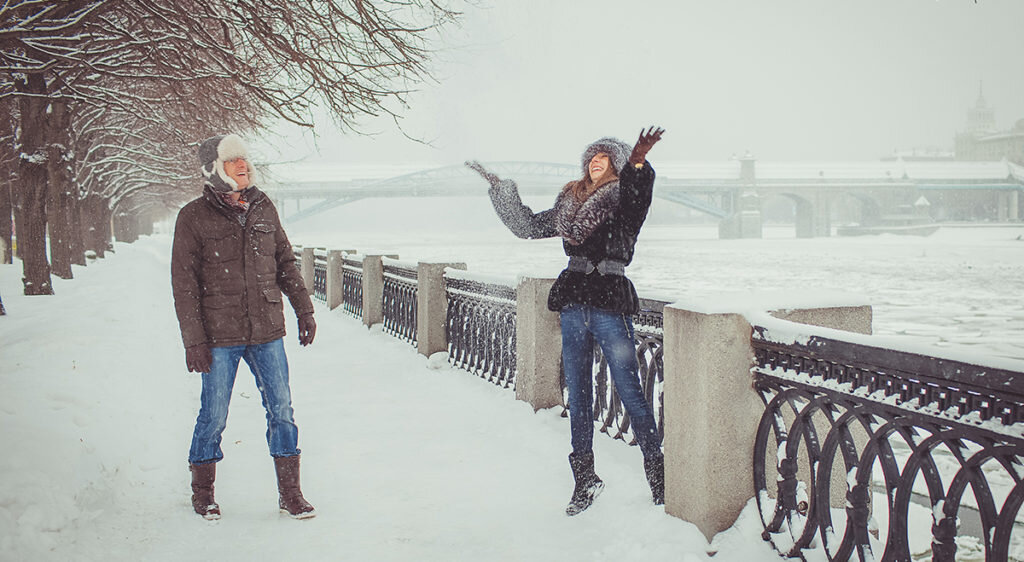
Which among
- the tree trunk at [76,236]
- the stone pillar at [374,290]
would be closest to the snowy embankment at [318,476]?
the stone pillar at [374,290]

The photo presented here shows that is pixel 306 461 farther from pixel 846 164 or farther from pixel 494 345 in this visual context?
pixel 846 164

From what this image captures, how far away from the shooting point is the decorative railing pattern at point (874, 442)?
225cm

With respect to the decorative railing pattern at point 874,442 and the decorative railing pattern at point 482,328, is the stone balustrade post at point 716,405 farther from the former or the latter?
the decorative railing pattern at point 482,328

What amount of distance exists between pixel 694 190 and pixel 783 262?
4079 cm

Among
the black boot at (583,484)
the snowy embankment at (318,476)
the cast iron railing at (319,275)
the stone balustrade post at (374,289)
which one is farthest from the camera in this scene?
the cast iron railing at (319,275)

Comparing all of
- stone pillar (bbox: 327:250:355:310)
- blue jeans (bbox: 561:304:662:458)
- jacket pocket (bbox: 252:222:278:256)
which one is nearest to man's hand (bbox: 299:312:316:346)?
jacket pocket (bbox: 252:222:278:256)

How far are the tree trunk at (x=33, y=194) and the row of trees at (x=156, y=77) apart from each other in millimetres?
19

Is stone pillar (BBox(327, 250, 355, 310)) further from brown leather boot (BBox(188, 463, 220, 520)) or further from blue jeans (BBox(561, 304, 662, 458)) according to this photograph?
Answer: blue jeans (BBox(561, 304, 662, 458))

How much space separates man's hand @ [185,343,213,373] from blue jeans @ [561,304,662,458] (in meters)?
1.69

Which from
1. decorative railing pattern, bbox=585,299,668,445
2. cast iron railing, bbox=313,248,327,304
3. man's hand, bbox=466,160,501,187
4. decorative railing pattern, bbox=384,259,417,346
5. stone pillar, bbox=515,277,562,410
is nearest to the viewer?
man's hand, bbox=466,160,501,187

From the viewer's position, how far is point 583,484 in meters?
3.96

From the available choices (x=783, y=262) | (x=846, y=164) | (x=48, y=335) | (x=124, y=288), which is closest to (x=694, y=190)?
(x=846, y=164)

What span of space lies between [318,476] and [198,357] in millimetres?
1315

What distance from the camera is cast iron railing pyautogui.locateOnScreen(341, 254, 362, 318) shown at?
12.7 metres
